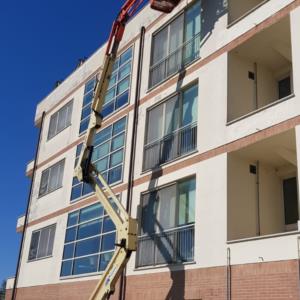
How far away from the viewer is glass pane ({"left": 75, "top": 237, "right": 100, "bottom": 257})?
20611 mm

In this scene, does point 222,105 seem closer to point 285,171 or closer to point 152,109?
point 285,171

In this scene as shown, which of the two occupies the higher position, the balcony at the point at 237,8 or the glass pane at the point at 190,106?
the balcony at the point at 237,8

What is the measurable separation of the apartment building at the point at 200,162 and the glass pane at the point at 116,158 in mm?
79

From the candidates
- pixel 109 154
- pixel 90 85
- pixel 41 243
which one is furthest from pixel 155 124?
pixel 41 243

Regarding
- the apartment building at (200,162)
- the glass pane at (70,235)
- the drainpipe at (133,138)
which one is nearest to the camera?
the apartment building at (200,162)

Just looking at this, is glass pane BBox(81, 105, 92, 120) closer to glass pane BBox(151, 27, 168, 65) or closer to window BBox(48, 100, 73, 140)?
A: window BBox(48, 100, 73, 140)

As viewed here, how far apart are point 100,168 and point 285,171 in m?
9.28

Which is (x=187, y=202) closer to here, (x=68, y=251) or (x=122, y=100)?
(x=122, y=100)

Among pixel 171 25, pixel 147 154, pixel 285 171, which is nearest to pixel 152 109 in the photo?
pixel 147 154

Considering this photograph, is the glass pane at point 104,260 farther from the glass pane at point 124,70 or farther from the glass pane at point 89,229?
the glass pane at point 124,70

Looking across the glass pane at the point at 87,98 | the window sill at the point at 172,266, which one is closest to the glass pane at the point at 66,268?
the window sill at the point at 172,266

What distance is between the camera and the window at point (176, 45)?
18.7 metres

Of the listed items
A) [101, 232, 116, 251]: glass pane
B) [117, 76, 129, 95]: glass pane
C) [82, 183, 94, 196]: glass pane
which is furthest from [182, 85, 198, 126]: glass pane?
[82, 183, 94, 196]: glass pane

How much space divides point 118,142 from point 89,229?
3.98 metres
